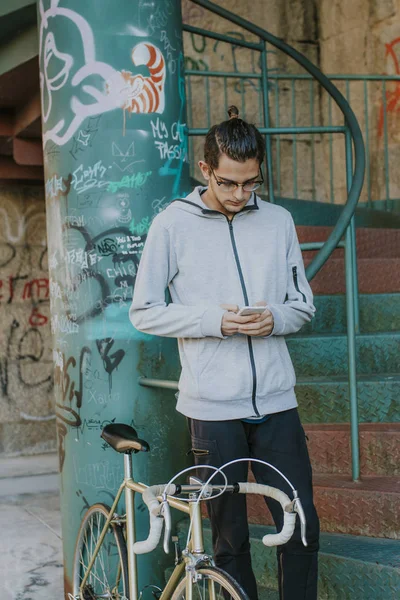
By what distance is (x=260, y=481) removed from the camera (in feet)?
9.45

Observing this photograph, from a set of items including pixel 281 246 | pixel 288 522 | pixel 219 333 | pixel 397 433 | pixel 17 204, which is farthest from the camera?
pixel 17 204

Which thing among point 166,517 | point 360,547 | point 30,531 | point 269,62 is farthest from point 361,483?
point 269,62

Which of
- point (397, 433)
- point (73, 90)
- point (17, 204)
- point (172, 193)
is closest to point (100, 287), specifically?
point (172, 193)

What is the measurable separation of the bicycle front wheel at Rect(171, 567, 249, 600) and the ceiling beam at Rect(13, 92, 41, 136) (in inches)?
171

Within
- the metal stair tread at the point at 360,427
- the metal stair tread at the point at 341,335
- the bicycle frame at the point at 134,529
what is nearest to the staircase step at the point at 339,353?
the metal stair tread at the point at 341,335

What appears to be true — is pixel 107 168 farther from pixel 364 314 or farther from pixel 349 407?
pixel 364 314

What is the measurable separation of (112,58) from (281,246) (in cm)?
152

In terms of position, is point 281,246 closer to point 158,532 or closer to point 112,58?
point 158,532

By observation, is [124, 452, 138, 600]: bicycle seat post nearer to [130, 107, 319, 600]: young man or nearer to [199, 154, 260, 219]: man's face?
[130, 107, 319, 600]: young man

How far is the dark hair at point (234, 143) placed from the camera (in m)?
2.73

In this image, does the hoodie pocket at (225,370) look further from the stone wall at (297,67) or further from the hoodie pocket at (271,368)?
the stone wall at (297,67)

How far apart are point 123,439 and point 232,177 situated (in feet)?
3.50

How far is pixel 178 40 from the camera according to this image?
4.12 meters

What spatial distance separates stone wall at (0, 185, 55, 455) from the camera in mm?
9047
